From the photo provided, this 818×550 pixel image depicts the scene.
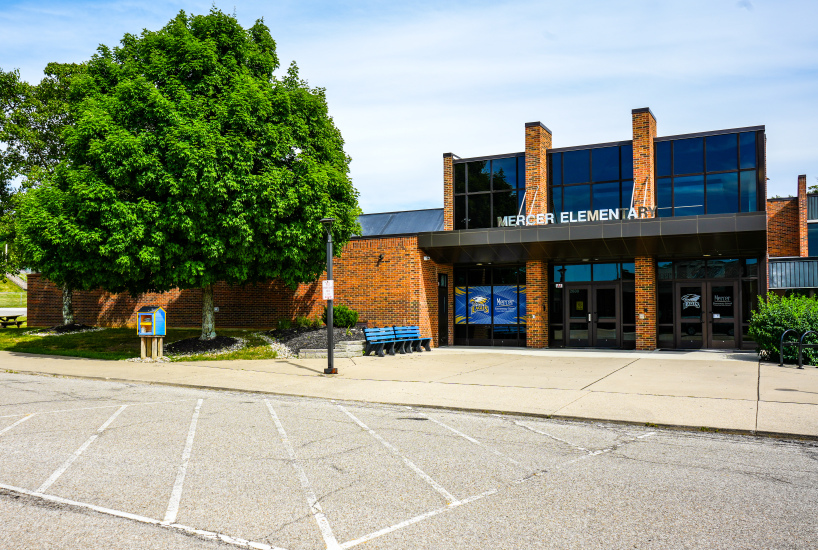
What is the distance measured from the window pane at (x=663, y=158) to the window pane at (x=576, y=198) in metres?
2.54

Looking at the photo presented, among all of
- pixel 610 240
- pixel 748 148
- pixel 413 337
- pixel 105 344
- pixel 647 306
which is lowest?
pixel 105 344

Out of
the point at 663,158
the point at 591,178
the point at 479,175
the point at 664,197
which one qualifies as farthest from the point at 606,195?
the point at 479,175

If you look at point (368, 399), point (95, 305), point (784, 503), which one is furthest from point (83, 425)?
point (95, 305)

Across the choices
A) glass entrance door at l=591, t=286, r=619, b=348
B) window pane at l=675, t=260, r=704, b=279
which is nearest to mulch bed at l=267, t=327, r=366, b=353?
glass entrance door at l=591, t=286, r=619, b=348

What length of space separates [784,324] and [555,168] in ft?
33.6

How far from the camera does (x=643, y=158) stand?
2245cm

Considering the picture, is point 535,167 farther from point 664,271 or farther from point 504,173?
point 664,271

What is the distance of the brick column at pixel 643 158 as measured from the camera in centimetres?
2234

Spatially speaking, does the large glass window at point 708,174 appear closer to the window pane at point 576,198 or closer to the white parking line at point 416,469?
the window pane at point 576,198

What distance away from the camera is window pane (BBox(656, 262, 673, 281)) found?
22688 millimetres

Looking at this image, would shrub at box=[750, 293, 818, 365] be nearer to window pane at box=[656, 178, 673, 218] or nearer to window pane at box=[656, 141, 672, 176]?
window pane at box=[656, 178, 673, 218]

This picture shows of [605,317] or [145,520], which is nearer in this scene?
[145,520]

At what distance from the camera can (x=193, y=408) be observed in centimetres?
Result: 1052

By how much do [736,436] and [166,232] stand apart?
625 inches
